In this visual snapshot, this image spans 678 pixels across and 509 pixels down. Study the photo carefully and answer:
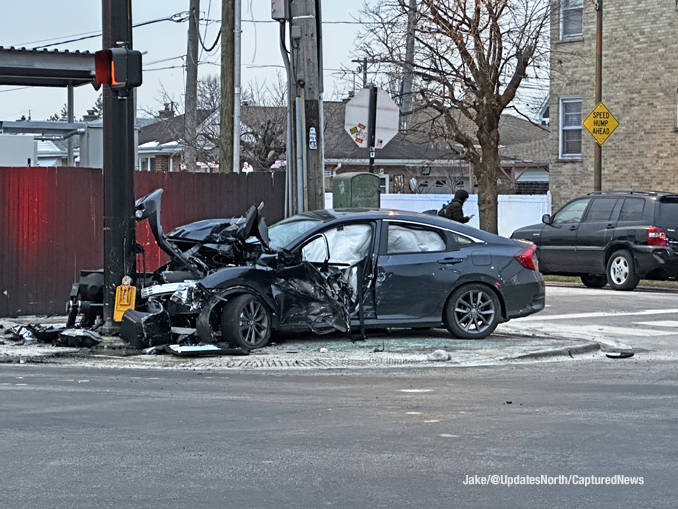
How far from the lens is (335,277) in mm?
10734

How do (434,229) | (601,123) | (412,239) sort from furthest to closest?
1. (601,123)
2. (434,229)
3. (412,239)

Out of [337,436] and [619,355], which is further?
[619,355]

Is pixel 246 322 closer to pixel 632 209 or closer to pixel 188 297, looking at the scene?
pixel 188 297

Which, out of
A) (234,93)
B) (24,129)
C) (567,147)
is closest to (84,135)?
(24,129)

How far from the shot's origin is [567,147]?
2973cm

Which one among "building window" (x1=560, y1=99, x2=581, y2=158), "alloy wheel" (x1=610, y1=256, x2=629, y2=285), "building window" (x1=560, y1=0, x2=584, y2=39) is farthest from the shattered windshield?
"building window" (x1=560, y1=99, x2=581, y2=158)

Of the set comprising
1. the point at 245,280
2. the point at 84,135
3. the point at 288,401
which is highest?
the point at 84,135

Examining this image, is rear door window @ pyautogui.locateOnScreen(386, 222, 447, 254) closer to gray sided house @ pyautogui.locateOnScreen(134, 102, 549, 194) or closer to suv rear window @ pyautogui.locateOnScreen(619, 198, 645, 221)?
suv rear window @ pyautogui.locateOnScreen(619, 198, 645, 221)

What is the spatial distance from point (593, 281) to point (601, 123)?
4.49 m

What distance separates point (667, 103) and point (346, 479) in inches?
942

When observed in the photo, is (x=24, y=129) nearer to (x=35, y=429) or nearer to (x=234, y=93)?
(x=234, y=93)

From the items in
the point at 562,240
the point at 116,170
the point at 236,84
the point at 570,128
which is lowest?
the point at 562,240

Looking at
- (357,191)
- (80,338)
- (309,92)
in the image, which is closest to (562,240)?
(357,191)

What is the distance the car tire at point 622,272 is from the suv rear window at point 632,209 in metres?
0.63
